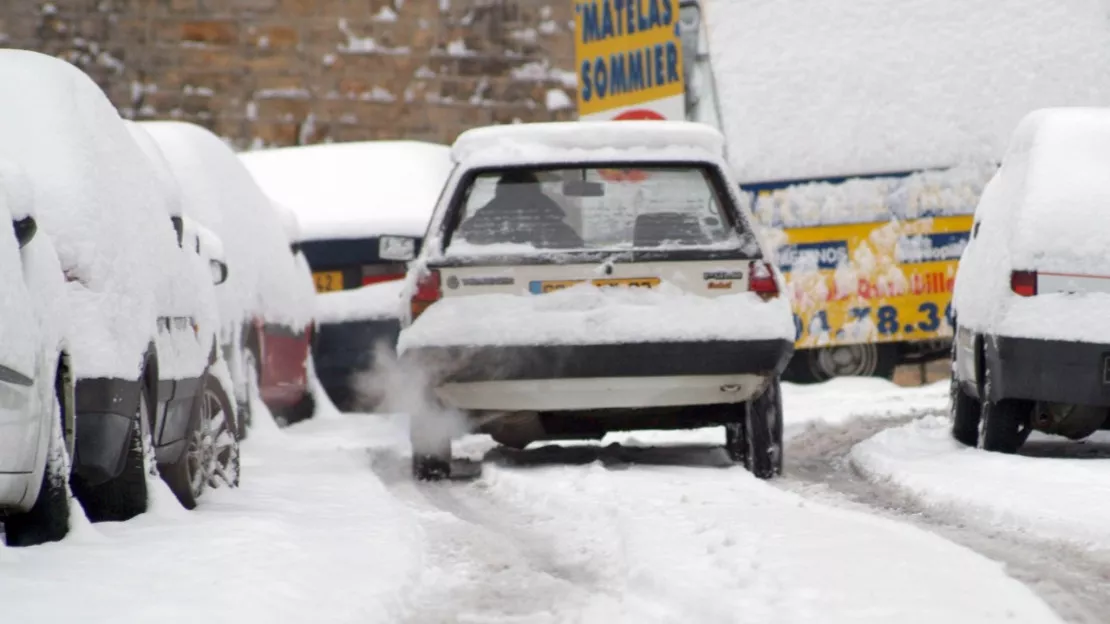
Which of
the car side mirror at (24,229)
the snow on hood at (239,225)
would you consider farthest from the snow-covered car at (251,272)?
the car side mirror at (24,229)

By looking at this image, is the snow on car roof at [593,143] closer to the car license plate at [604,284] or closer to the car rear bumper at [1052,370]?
the car license plate at [604,284]

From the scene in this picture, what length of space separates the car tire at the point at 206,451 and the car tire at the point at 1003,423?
368 cm

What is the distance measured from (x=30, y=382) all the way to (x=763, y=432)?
4.17 metres

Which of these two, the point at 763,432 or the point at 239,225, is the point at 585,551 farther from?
the point at 239,225

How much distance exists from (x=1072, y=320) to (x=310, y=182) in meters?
6.45

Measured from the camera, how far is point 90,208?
22.6ft

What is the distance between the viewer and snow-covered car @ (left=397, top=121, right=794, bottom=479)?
9.02m

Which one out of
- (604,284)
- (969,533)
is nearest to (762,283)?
(604,284)

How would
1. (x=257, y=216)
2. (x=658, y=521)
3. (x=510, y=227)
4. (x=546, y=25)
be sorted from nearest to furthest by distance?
(x=658, y=521) → (x=510, y=227) → (x=257, y=216) → (x=546, y=25)

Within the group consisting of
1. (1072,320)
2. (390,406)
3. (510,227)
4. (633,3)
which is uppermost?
(633,3)

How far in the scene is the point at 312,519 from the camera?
7883mm

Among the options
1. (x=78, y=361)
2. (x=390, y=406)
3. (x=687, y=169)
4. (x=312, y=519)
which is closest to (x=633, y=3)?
(x=390, y=406)

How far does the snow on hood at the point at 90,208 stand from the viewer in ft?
22.0

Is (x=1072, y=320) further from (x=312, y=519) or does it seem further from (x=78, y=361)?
(x=78, y=361)
